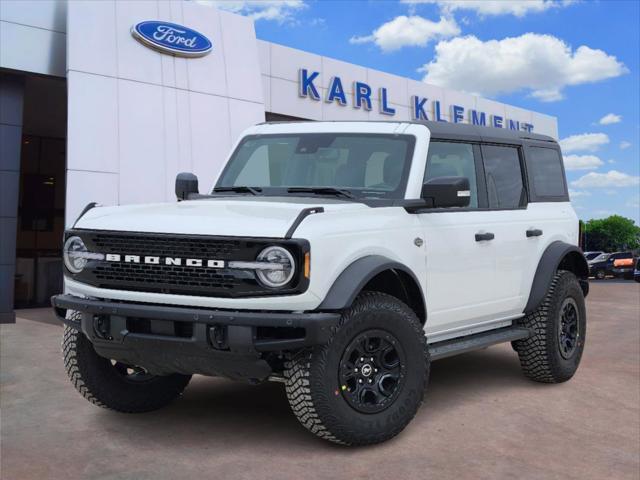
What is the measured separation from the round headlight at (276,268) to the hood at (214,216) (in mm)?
100

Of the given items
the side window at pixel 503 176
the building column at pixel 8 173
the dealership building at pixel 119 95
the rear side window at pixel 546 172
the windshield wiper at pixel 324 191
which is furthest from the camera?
the building column at pixel 8 173

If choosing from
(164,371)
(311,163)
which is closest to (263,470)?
(164,371)

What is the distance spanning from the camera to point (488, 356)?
299 inches

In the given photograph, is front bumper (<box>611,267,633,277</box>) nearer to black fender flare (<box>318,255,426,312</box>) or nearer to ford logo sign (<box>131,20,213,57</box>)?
ford logo sign (<box>131,20,213,57</box>)

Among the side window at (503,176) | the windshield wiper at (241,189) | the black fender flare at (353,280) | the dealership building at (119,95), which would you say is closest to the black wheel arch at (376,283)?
the black fender flare at (353,280)

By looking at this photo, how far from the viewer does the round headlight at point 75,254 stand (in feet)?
14.5

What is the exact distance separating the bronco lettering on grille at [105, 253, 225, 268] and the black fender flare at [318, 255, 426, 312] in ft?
2.12

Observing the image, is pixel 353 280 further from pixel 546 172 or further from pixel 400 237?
pixel 546 172

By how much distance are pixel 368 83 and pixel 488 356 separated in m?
13.8

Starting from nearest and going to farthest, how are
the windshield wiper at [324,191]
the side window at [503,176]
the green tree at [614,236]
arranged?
the windshield wiper at [324,191], the side window at [503,176], the green tree at [614,236]

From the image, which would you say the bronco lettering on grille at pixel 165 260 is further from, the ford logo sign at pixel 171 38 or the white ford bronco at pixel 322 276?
the ford logo sign at pixel 171 38

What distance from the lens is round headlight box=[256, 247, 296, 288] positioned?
3771mm

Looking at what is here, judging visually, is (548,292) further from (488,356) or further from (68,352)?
(68,352)

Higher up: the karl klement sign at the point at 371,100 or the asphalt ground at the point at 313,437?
the karl klement sign at the point at 371,100
